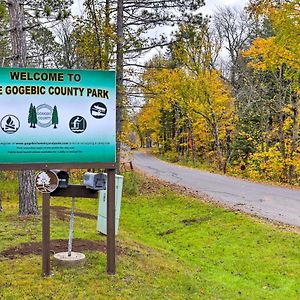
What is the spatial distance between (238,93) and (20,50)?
21.6 meters

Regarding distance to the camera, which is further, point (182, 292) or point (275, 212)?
point (275, 212)

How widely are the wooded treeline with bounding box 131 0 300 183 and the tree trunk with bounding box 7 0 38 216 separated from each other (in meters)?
6.78

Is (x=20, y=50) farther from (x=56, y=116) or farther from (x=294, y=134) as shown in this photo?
(x=294, y=134)

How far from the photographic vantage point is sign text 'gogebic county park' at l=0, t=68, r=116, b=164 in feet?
17.6

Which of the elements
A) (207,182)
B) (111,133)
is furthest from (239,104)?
(111,133)

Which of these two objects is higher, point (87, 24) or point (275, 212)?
point (87, 24)

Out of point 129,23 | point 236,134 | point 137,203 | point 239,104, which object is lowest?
point 137,203

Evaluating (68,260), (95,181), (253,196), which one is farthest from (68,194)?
(253,196)

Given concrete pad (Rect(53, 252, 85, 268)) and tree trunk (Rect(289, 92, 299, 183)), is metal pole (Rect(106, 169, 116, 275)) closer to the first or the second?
concrete pad (Rect(53, 252, 85, 268))

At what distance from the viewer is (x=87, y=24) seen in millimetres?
15508

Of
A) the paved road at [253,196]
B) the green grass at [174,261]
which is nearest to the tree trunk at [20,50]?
the green grass at [174,261]

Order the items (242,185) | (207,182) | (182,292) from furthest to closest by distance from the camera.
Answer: (207,182), (242,185), (182,292)

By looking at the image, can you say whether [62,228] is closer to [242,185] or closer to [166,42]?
[166,42]

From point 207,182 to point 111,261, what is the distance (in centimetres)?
1444
